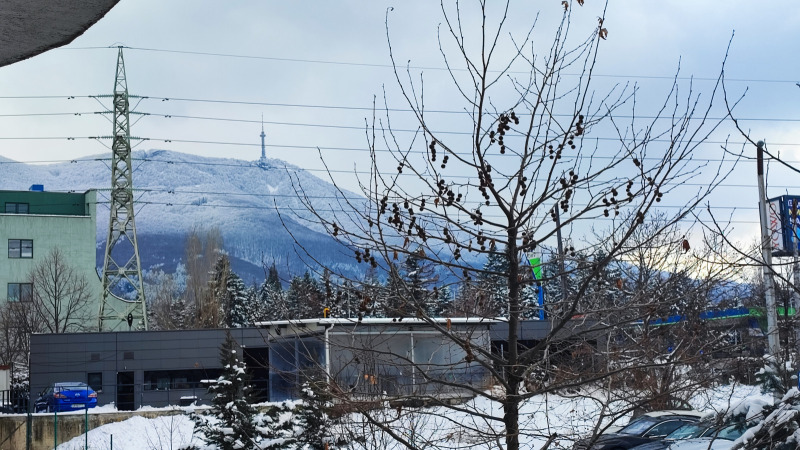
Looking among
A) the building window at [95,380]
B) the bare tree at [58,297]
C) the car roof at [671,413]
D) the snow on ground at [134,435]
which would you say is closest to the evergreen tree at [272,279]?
the car roof at [671,413]

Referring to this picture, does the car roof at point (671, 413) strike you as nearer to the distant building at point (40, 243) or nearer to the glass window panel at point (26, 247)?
the distant building at point (40, 243)

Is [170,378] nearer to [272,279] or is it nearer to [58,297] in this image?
[58,297]

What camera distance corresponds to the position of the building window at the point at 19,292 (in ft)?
188

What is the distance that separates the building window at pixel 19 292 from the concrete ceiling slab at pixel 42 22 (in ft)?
189

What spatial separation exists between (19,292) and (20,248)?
3734 millimetres

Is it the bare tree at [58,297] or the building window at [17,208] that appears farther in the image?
the building window at [17,208]

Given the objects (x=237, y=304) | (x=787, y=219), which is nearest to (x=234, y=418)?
(x=787, y=219)

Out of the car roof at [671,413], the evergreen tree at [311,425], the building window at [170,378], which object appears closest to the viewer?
the evergreen tree at [311,425]

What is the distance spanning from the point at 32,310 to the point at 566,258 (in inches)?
2132

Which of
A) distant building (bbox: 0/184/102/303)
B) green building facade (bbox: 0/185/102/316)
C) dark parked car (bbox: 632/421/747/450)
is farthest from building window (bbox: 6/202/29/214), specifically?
dark parked car (bbox: 632/421/747/450)

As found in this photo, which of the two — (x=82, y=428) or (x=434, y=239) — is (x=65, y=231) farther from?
(x=434, y=239)

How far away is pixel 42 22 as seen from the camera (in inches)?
102

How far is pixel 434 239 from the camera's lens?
694 centimetres

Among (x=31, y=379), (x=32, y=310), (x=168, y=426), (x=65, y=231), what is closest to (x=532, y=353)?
(x=168, y=426)
